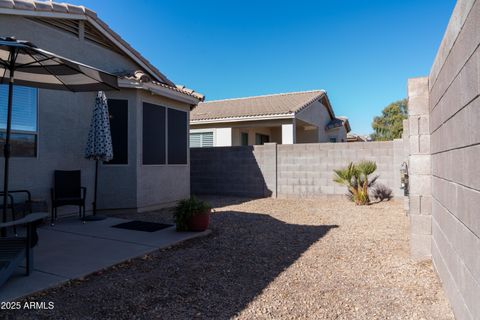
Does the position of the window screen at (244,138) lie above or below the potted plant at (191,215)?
above

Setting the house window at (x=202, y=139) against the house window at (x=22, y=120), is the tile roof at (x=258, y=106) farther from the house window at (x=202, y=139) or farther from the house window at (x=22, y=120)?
A: the house window at (x=22, y=120)

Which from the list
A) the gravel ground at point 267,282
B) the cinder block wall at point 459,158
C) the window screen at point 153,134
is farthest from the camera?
the window screen at point 153,134

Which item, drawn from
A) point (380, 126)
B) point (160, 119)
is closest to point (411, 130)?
point (160, 119)

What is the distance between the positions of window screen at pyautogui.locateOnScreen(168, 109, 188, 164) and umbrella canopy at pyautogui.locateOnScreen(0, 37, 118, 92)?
367cm

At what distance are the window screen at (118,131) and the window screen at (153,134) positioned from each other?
19.1 inches

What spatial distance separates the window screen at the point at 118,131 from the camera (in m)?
8.48

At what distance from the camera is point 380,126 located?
3741 centimetres

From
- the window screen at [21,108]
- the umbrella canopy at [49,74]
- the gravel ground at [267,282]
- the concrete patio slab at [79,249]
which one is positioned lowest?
the gravel ground at [267,282]

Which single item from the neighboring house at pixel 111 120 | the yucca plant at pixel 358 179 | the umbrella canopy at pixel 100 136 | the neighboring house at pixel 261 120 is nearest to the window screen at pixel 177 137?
the neighboring house at pixel 111 120

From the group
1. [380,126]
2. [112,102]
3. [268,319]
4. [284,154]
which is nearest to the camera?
[268,319]

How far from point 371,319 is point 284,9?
1337 centimetres

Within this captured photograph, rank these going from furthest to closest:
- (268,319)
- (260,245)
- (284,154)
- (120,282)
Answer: (284,154) → (260,245) → (120,282) → (268,319)

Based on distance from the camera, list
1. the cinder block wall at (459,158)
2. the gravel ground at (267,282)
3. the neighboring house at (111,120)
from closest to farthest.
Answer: the cinder block wall at (459,158) < the gravel ground at (267,282) < the neighboring house at (111,120)

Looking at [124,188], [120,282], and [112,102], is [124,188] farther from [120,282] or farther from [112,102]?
[120,282]
